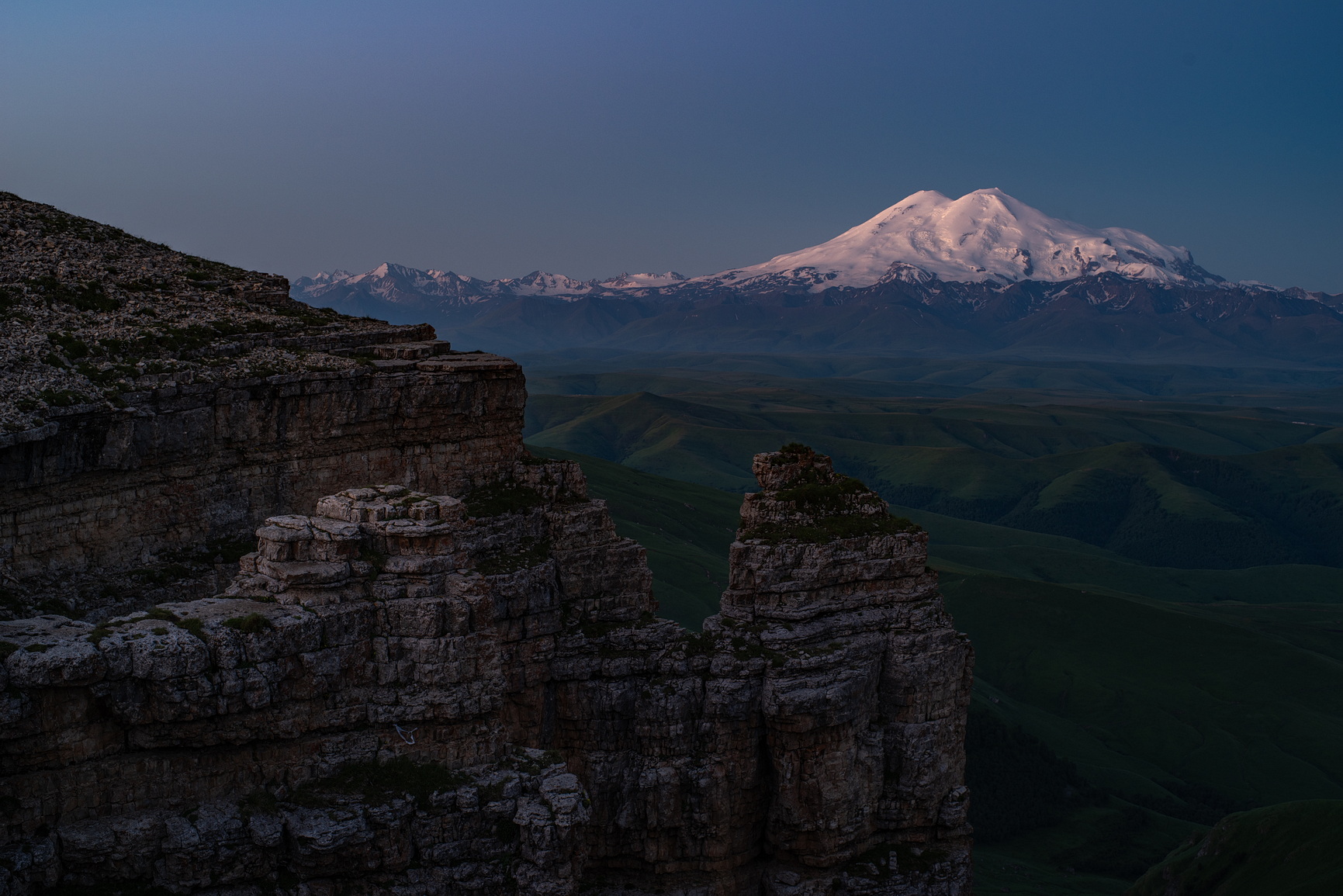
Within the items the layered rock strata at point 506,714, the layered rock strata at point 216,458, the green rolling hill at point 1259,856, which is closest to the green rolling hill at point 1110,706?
the green rolling hill at point 1259,856

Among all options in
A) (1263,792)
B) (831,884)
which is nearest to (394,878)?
(831,884)

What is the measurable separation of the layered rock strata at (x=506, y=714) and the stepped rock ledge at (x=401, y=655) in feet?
0.33

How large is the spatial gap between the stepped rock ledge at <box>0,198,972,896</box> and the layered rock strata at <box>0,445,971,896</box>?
0.33 feet

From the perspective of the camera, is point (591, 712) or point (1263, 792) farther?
point (1263, 792)

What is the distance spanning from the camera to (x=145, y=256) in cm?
5116

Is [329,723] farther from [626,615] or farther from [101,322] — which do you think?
[101,322]

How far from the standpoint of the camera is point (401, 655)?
106 feet

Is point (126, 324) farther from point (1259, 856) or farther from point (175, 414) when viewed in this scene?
point (1259, 856)

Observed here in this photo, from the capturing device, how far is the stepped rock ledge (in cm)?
2847

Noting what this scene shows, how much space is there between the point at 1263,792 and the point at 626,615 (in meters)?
94.6

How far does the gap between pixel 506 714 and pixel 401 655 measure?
9.63 m

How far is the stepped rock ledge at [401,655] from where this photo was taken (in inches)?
1121

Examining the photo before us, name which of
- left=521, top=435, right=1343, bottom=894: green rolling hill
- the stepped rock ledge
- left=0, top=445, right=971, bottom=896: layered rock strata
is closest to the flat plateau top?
the stepped rock ledge

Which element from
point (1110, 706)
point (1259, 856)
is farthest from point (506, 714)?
point (1110, 706)
